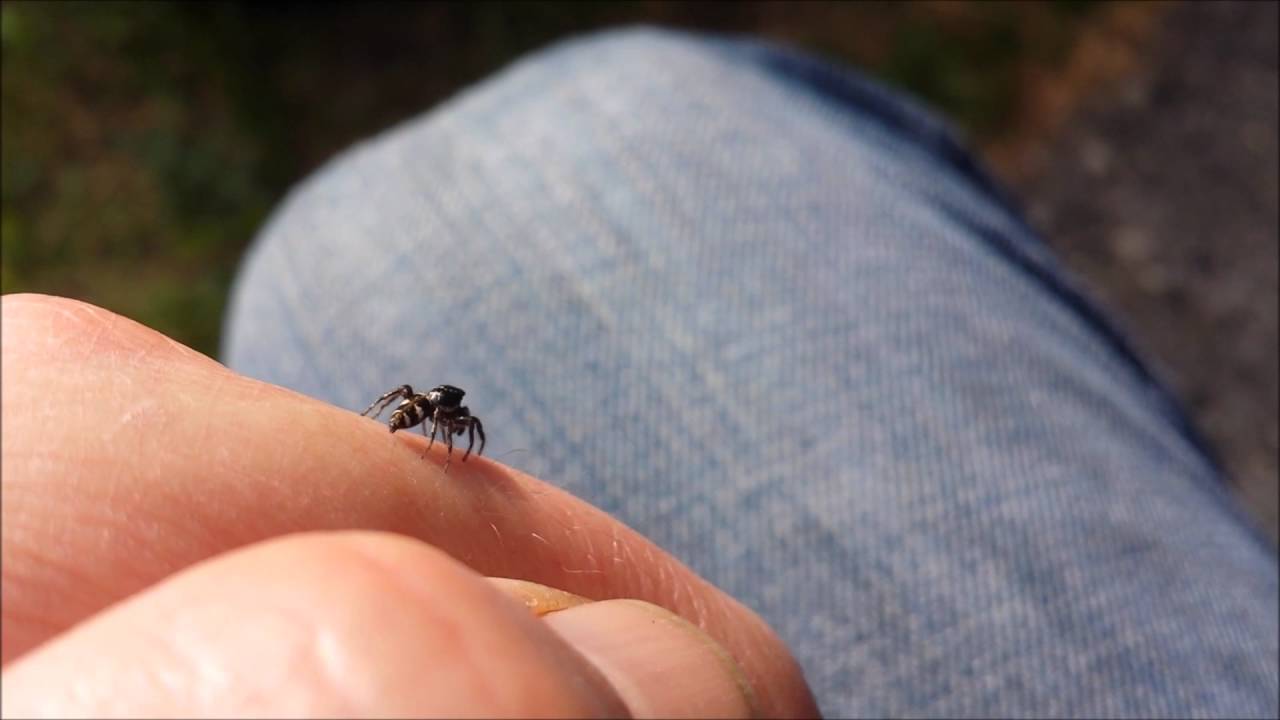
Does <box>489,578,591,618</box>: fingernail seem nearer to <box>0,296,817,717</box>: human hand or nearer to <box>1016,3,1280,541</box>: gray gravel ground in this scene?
<box>0,296,817,717</box>: human hand

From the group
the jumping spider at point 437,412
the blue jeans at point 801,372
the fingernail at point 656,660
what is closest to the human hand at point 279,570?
the fingernail at point 656,660

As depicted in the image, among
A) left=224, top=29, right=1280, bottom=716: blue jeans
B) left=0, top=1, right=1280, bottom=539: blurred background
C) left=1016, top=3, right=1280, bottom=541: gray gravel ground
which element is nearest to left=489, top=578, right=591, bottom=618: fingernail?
left=224, top=29, right=1280, bottom=716: blue jeans

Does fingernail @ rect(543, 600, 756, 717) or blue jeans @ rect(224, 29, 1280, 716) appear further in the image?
blue jeans @ rect(224, 29, 1280, 716)

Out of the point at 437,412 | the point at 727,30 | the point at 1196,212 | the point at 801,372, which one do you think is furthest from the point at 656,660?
the point at 727,30

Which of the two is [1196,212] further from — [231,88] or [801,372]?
[231,88]

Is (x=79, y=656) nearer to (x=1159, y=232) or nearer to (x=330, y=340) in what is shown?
(x=330, y=340)

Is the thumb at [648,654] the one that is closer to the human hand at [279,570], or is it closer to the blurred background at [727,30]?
the human hand at [279,570]
